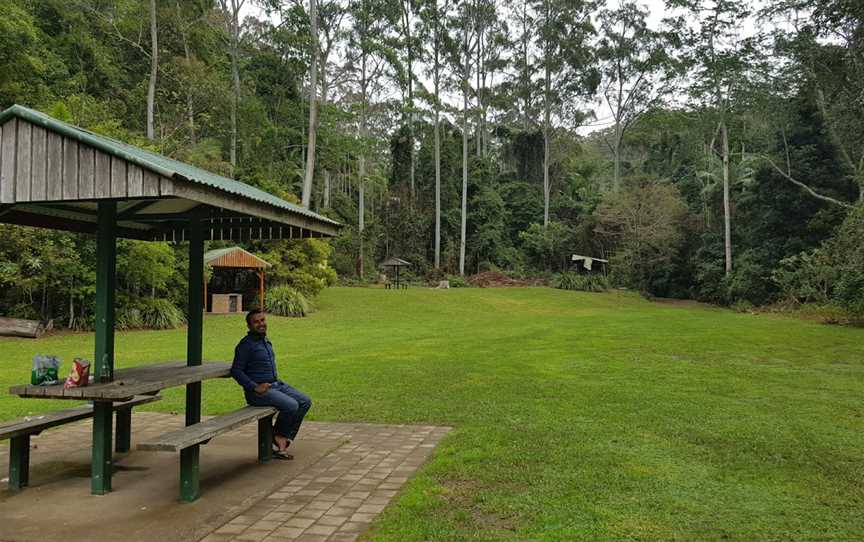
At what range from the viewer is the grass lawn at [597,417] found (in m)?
3.62

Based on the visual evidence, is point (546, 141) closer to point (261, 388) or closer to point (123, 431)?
point (261, 388)

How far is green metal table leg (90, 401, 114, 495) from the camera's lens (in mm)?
4113

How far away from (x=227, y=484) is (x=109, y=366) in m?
1.18

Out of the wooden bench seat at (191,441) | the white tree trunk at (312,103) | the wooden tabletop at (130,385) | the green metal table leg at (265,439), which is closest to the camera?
the wooden bench seat at (191,441)

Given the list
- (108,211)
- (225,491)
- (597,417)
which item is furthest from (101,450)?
(597,417)

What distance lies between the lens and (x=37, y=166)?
3.87 m

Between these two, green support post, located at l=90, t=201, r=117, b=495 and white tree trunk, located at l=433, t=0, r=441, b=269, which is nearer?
green support post, located at l=90, t=201, r=117, b=495

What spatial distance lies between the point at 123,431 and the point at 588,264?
121 feet

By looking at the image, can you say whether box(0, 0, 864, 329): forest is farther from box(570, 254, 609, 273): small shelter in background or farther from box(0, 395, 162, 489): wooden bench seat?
box(0, 395, 162, 489): wooden bench seat

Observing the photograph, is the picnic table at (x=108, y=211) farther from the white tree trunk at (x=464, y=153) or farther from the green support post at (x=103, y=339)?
the white tree trunk at (x=464, y=153)

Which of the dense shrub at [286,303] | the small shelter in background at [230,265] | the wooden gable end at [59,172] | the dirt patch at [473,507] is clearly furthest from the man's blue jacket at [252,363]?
the dense shrub at [286,303]

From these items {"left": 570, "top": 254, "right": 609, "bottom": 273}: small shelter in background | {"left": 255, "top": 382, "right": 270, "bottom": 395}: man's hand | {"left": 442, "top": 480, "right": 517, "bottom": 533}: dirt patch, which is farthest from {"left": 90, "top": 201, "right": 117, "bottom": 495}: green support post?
{"left": 570, "top": 254, "right": 609, "bottom": 273}: small shelter in background

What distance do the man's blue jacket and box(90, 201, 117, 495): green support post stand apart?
985 millimetres

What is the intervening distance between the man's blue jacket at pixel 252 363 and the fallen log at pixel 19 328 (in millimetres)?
12219
